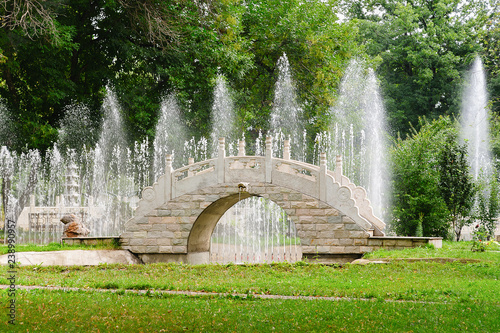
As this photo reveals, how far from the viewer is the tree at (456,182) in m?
23.1

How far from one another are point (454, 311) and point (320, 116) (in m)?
23.0

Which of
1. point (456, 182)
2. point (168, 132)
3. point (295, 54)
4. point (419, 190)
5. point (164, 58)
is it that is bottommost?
point (419, 190)

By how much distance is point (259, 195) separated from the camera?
17969mm

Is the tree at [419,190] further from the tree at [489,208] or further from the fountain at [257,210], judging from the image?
the fountain at [257,210]

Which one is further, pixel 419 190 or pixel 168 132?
pixel 168 132

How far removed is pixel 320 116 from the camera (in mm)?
30828

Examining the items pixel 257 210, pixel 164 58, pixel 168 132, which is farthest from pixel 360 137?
pixel 164 58

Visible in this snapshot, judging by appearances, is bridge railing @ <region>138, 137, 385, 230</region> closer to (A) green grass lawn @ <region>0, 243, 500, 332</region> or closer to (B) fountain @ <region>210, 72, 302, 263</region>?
(A) green grass lawn @ <region>0, 243, 500, 332</region>

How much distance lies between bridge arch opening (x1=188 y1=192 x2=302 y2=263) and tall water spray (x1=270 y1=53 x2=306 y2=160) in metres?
3.53

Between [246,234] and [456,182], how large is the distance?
10.7 metres

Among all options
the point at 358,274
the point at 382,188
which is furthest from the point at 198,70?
the point at 358,274

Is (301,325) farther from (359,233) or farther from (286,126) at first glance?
(286,126)

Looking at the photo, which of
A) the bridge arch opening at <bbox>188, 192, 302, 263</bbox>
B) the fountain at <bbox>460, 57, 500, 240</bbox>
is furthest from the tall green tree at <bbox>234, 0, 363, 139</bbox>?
the fountain at <bbox>460, 57, 500, 240</bbox>

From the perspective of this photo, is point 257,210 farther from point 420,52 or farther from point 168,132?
point 420,52
